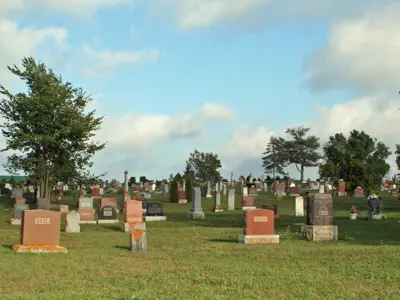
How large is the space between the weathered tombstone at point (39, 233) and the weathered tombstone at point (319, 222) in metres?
8.17

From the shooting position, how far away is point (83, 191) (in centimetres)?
3969

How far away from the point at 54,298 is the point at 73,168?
29705 millimetres

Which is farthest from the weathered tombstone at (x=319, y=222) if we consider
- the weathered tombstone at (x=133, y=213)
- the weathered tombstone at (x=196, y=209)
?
the weathered tombstone at (x=196, y=209)

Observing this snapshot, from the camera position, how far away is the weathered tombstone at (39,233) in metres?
14.4

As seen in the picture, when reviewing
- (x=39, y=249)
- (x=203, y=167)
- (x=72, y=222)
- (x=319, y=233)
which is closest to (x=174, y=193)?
(x=203, y=167)

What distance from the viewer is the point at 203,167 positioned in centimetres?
5438

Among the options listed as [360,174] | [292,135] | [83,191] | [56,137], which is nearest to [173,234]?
[56,137]

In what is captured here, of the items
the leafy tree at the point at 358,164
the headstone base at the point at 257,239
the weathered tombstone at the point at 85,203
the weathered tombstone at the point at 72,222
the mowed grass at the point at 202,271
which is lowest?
the mowed grass at the point at 202,271

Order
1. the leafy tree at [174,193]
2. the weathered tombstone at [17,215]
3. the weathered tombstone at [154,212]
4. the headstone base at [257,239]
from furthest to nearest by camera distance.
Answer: the leafy tree at [174,193], the weathered tombstone at [154,212], the weathered tombstone at [17,215], the headstone base at [257,239]

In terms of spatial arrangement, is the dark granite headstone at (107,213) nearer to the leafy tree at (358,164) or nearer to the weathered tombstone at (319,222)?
the weathered tombstone at (319,222)

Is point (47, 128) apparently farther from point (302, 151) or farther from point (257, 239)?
point (302, 151)

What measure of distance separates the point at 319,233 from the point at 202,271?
841cm

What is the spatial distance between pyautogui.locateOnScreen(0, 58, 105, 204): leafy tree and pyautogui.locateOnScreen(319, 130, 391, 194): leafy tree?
21.1 m

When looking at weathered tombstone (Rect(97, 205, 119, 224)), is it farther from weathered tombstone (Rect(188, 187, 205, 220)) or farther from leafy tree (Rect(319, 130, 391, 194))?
leafy tree (Rect(319, 130, 391, 194))
